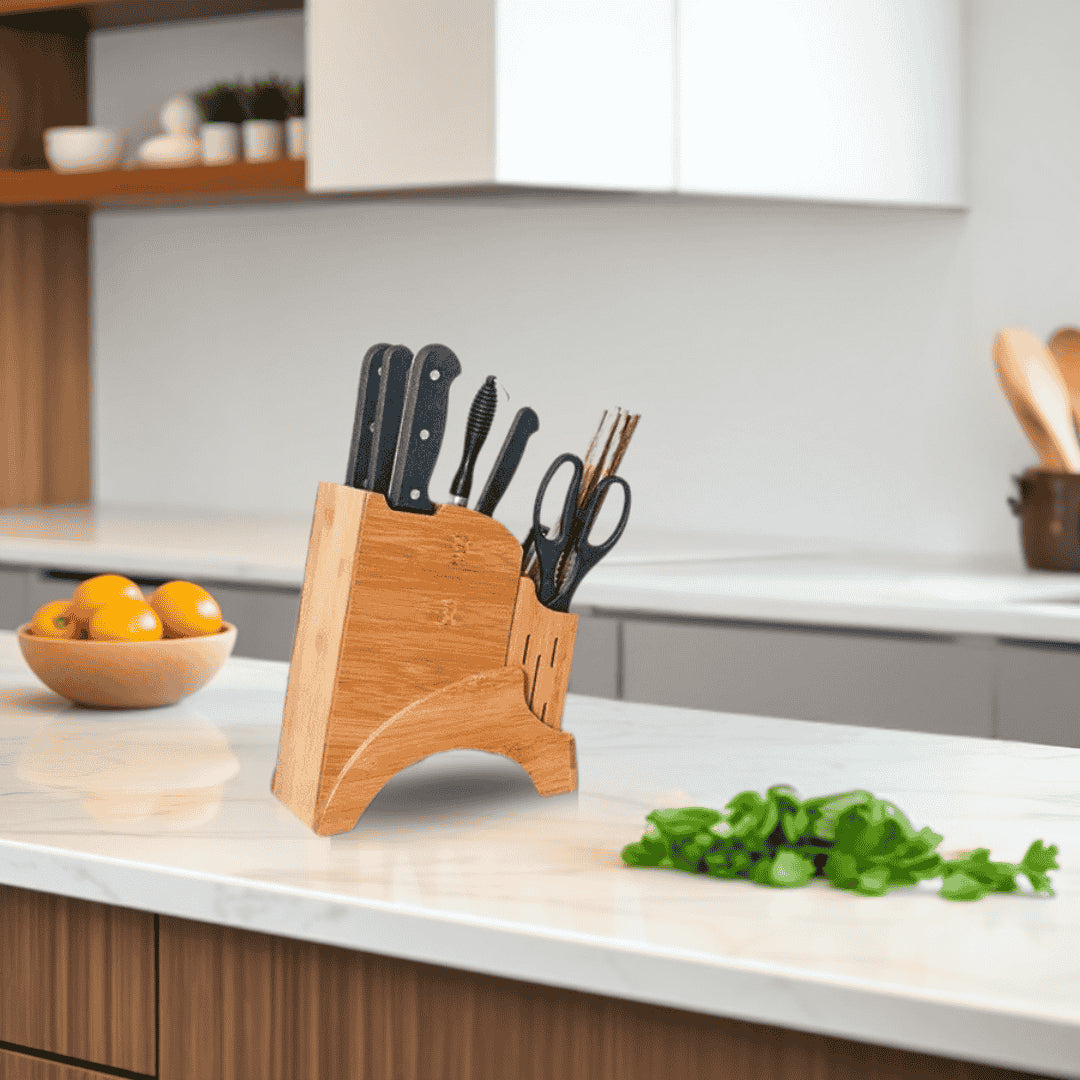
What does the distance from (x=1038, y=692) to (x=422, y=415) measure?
1333 mm

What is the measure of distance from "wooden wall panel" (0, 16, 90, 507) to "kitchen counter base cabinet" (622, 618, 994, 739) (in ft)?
6.00

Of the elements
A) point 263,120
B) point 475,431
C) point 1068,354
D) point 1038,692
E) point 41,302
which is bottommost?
point 1038,692

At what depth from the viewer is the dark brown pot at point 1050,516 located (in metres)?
2.57

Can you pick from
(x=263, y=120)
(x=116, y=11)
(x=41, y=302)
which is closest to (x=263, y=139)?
(x=263, y=120)

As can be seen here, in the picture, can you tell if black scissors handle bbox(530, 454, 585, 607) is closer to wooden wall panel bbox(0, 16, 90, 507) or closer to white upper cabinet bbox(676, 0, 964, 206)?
white upper cabinet bbox(676, 0, 964, 206)

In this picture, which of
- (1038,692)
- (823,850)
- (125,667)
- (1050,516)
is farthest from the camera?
(1050,516)

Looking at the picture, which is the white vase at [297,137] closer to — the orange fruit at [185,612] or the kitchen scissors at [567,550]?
the orange fruit at [185,612]

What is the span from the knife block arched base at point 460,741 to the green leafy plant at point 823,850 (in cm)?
18

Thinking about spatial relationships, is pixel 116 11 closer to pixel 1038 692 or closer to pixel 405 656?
pixel 1038 692

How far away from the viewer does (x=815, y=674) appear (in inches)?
93.7

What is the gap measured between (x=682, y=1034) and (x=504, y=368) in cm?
256

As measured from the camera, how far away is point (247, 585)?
9.32 feet

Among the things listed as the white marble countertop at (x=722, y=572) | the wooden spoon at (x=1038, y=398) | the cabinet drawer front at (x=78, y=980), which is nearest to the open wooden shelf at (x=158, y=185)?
the white marble countertop at (x=722, y=572)

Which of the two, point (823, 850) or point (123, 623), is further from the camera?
point (123, 623)
